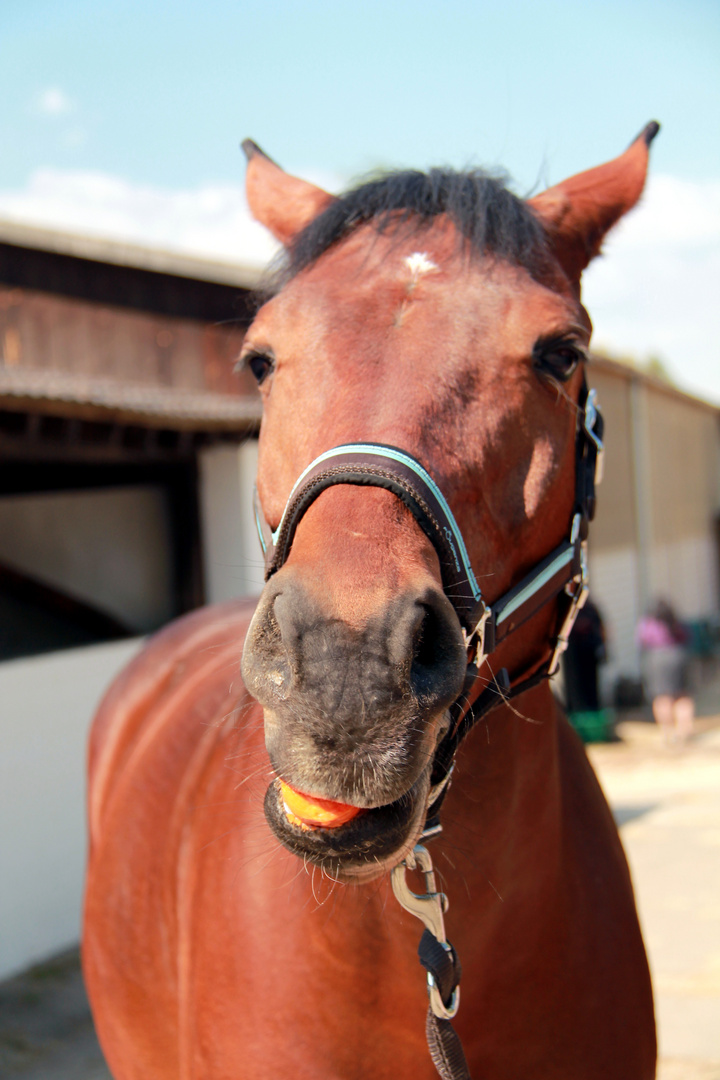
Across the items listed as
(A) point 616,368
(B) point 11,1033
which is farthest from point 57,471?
(A) point 616,368

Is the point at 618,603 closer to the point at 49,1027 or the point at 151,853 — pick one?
the point at 49,1027

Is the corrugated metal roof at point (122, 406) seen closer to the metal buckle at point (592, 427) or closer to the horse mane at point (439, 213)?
the horse mane at point (439, 213)

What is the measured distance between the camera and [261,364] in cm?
164

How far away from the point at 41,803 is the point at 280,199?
4557 millimetres

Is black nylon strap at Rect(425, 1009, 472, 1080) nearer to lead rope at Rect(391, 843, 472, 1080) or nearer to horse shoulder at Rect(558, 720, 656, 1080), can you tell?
lead rope at Rect(391, 843, 472, 1080)

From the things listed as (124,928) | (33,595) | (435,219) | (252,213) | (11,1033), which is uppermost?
(252,213)

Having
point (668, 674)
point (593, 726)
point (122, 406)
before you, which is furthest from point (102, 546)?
point (668, 674)

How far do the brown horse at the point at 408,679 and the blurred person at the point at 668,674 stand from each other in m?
10.5

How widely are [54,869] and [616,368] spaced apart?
13700mm

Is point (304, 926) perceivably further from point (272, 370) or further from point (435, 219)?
point (435, 219)

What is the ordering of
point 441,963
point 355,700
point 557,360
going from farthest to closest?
point 557,360 < point 441,963 < point 355,700

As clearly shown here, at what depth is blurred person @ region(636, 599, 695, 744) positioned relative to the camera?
11688 millimetres

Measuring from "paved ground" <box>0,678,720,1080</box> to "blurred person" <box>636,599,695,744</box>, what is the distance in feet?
11.9

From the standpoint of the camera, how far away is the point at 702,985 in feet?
14.3
